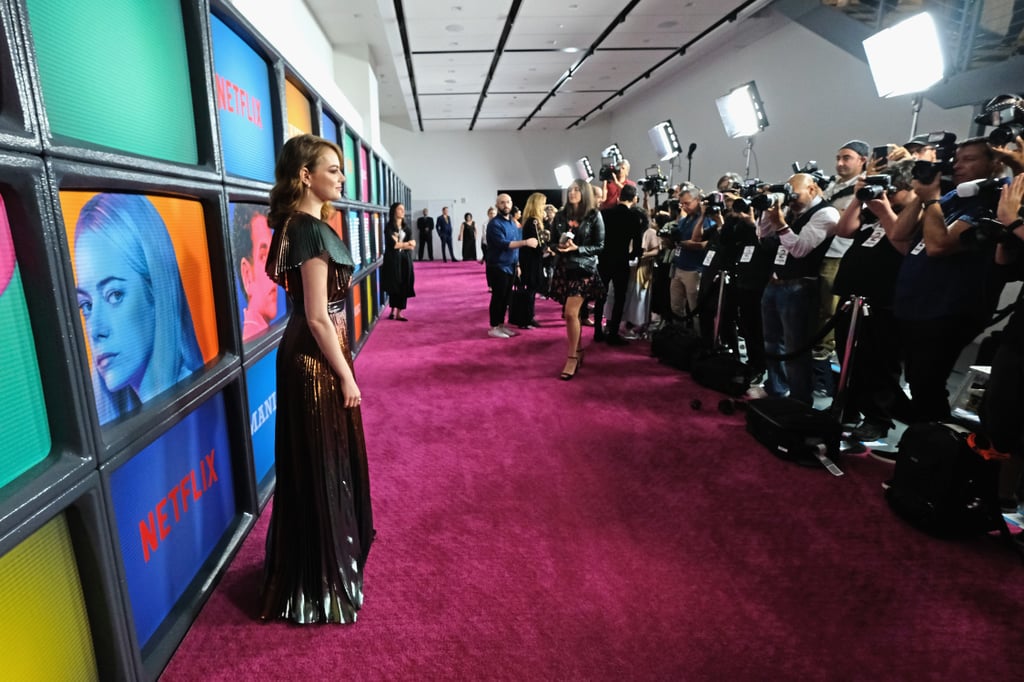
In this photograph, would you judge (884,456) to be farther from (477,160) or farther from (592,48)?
(477,160)

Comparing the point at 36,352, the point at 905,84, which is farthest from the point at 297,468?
the point at 905,84

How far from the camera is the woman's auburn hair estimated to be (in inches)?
59.9

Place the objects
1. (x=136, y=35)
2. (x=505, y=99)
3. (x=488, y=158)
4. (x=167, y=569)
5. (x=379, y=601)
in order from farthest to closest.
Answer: (x=488, y=158)
(x=505, y=99)
(x=379, y=601)
(x=167, y=569)
(x=136, y=35)

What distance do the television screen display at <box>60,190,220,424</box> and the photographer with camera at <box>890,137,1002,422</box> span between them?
307 cm

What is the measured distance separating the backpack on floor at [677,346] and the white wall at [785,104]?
3602mm

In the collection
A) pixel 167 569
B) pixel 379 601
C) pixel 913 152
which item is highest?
pixel 913 152

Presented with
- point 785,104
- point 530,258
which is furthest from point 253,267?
point 785,104

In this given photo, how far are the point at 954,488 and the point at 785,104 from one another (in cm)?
752

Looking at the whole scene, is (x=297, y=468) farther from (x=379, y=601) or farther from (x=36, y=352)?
(x=36, y=352)

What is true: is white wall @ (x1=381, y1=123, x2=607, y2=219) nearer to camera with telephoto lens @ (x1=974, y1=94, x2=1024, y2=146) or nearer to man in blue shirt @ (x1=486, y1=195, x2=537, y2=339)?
man in blue shirt @ (x1=486, y1=195, x2=537, y2=339)

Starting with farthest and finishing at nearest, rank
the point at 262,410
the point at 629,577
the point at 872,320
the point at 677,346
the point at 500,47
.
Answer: the point at 500,47 < the point at 677,346 < the point at 872,320 < the point at 262,410 < the point at 629,577

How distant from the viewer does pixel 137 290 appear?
57.1 inches

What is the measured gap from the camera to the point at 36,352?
1068mm

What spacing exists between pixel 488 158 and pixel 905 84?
14066 millimetres
